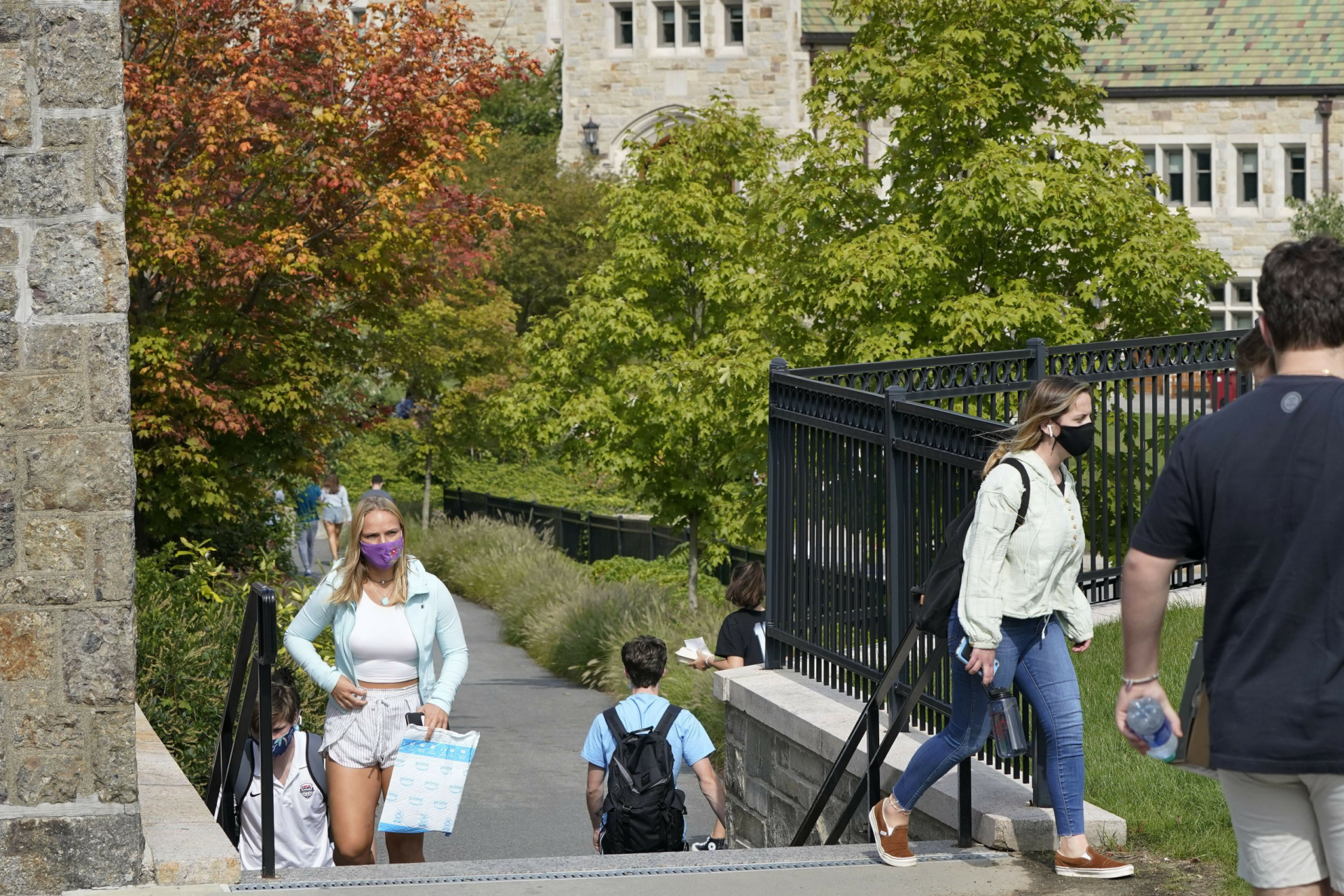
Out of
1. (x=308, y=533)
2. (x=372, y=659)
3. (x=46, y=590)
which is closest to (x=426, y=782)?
(x=372, y=659)

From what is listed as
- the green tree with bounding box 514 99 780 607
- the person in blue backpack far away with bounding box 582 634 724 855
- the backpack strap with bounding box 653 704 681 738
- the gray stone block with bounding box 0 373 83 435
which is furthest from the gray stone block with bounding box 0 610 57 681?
the green tree with bounding box 514 99 780 607

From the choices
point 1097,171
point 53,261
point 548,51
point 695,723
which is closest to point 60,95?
point 53,261

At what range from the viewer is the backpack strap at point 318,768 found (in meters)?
6.06

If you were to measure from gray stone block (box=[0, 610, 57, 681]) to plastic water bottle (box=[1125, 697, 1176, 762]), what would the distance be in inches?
128

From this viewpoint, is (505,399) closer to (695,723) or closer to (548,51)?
(695,723)

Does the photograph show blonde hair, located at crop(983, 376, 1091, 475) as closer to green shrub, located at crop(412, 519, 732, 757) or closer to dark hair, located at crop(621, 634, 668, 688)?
dark hair, located at crop(621, 634, 668, 688)

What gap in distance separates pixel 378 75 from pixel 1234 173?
30599 millimetres

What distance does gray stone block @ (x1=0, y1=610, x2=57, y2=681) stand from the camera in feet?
16.0

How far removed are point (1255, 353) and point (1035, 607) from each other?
5.56 feet

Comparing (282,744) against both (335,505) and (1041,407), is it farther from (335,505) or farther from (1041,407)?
(335,505)

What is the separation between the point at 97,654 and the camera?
4.91 metres

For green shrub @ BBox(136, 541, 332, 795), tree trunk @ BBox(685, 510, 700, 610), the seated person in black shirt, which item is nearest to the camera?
the seated person in black shirt

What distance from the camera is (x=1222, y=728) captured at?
10.1 feet

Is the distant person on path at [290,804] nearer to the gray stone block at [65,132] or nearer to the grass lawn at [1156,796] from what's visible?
the gray stone block at [65,132]
